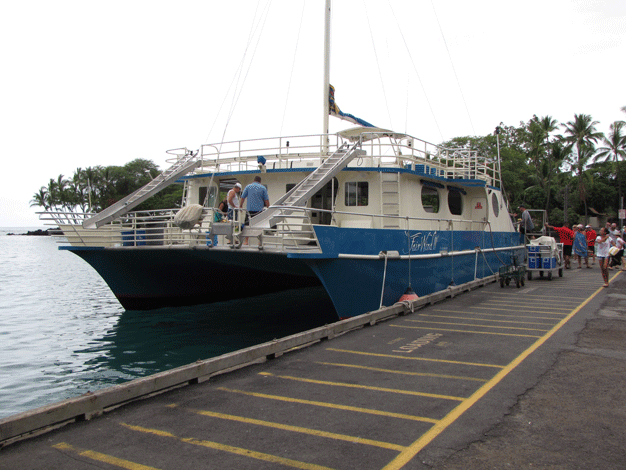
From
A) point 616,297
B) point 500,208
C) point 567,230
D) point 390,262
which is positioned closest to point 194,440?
point 390,262

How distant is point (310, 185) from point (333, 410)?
21.4 ft

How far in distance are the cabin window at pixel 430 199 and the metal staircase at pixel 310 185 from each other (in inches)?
106

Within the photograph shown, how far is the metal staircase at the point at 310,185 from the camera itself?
9680 mm

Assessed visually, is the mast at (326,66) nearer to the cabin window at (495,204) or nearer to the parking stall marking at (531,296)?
the parking stall marking at (531,296)

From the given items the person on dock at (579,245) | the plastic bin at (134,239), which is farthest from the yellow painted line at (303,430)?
the person on dock at (579,245)

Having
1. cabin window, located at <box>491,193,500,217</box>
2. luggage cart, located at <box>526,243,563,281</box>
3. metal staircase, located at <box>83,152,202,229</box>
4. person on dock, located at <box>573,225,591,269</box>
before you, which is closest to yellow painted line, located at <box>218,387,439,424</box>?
metal staircase, located at <box>83,152,202,229</box>

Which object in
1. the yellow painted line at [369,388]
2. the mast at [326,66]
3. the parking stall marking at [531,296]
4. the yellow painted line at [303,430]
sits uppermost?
the mast at [326,66]

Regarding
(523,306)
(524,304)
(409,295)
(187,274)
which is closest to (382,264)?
(409,295)

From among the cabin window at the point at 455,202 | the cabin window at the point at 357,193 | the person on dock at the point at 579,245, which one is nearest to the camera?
the cabin window at the point at 357,193

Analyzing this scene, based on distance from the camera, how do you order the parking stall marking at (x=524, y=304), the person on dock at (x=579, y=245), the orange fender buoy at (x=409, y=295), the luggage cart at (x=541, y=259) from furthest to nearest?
the person on dock at (x=579, y=245), the luggage cart at (x=541, y=259), the orange fender buoy at (x=409, y=295), the parking stall marking at (x=524, y=304)

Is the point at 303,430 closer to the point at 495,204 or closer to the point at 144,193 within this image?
the point at 144,193

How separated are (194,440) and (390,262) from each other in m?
7.12

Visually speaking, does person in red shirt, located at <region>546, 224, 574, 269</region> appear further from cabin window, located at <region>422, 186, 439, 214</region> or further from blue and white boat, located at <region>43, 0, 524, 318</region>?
cabin window, located at <region>422, 186, 439, 214</region>

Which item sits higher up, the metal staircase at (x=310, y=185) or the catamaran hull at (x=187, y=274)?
the metal staircase at (x=310, y=185)
